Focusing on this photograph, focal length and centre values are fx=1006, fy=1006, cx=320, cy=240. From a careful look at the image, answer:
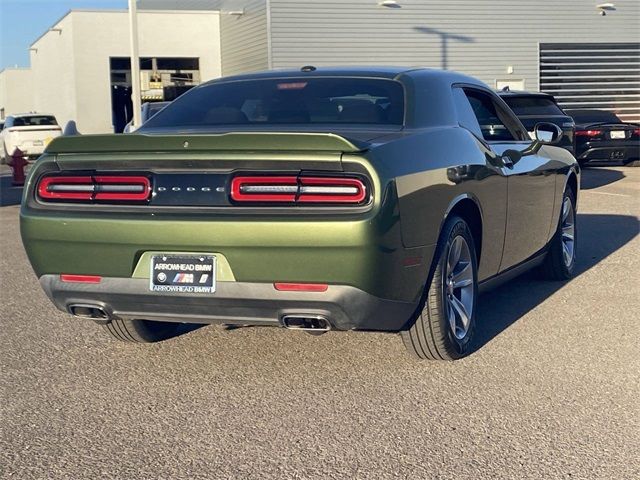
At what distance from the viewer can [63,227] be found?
4555 millimetres

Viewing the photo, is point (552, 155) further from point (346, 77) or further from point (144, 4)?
point (144, 4)

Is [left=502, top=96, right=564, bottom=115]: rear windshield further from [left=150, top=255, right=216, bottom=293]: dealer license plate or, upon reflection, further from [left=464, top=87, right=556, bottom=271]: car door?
[left=150, top=255, right=216, bottom=293]: dealer license plate

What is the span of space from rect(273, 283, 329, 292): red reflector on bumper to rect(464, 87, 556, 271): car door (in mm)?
1886

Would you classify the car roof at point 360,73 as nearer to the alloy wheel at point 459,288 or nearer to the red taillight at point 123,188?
the alloy wheel at point 459,288

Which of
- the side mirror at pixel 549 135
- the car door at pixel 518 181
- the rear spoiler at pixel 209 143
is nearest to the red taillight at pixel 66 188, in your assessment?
the rear spoiler at pixel 209 143

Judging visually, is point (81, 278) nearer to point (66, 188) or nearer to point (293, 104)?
point (66, 188)

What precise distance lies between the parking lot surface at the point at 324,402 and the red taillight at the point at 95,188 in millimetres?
897

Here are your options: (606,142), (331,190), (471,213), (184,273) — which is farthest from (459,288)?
(606,142)

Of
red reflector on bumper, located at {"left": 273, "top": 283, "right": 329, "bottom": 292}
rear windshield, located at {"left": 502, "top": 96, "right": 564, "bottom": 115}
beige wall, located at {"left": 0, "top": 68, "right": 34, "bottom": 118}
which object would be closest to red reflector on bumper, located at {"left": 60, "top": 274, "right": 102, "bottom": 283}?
red reflector on bumper, located at {"left": 273, "top": 283, "right": 329, "bottom": 292}

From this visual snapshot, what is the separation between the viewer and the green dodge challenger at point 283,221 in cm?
421

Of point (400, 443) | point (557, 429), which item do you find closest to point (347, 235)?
point (400, 443)

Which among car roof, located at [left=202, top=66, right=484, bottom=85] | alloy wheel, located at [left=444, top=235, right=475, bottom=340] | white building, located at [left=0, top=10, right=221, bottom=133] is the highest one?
white building, located at [left=0, top=10, right=221, bottom=133]

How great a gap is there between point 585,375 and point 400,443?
1372 millimetres

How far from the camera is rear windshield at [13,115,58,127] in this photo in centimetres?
2927
